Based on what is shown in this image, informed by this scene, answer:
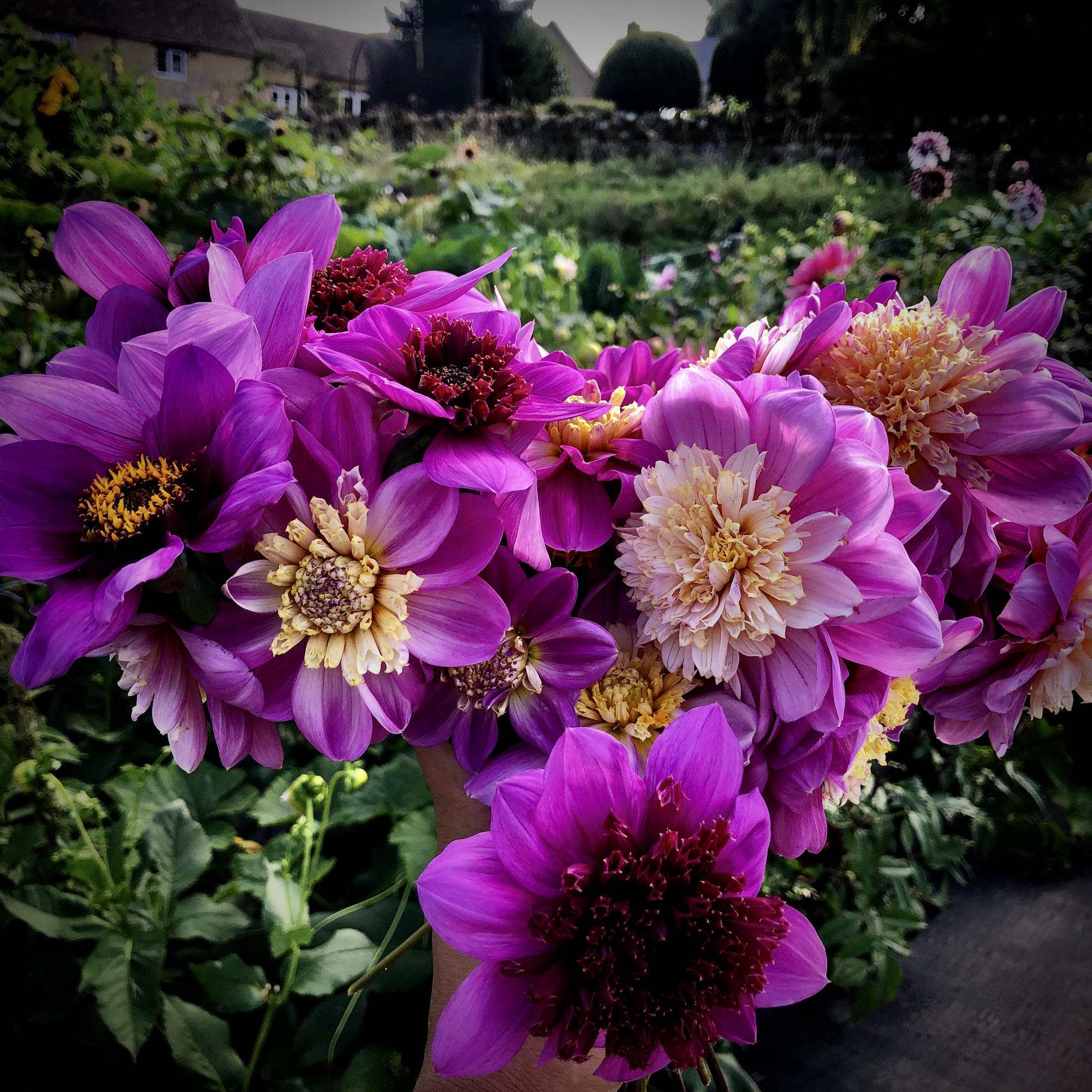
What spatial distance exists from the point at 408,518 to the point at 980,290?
0.88 ft

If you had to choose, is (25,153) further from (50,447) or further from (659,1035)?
(659,1035)

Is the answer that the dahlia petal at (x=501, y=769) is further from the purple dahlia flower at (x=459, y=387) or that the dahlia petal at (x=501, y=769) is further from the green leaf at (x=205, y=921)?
the green leaf at (x=205, y=921)

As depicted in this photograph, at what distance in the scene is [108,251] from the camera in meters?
0.31

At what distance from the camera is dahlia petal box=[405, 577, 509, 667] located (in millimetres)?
249

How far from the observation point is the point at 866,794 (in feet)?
2.59

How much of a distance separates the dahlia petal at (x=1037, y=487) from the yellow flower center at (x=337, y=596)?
0.24 m

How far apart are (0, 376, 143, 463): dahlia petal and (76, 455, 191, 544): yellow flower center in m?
0.01

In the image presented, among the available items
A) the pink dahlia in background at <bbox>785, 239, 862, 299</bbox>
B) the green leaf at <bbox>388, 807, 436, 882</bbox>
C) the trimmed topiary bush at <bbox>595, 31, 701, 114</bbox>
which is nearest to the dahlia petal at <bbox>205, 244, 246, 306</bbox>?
the green leaf at <bbox>388, 807, 436, 882</bbox>

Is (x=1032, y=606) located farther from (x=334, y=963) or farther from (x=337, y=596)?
(x=334, y=963)

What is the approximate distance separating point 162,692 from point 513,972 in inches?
5.6

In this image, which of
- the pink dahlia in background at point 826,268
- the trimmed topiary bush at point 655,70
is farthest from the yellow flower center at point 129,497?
the trimmed topiary bush at point 655,70

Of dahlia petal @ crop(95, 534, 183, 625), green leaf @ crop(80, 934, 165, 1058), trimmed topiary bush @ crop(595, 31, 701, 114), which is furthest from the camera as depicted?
trimmed topiary bush @ crop(595, 31, 701, 114)

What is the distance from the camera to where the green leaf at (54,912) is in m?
0.49

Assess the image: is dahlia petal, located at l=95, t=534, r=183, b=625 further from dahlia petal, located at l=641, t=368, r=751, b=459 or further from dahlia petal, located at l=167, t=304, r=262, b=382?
dahlia petal, located at l=641, t=368, r=751, b=459
